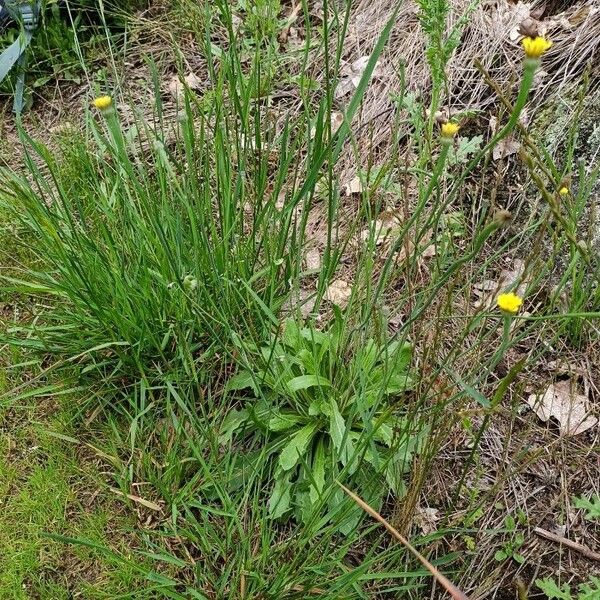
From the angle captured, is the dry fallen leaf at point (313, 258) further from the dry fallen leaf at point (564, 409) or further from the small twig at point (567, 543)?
the small twig at point (567, 543)

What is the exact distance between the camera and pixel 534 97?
2262 millimetres

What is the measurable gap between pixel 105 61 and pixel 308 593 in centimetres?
251

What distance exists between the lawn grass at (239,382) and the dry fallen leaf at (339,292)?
0.04 feet

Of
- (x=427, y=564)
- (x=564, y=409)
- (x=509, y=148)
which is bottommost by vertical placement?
(x=564, y=409)

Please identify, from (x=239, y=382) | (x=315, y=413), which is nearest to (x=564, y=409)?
(x=315, y=413)

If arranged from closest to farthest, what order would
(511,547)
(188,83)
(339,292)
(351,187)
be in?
Result: (511,547) → (339,292) → (351,187) → (188,83)

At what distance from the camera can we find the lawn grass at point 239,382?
1.60m

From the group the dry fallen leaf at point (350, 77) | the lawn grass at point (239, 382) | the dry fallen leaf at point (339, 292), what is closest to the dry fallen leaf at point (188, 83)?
the dry fallen leaf at point (350, 77)

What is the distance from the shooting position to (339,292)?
218 cm

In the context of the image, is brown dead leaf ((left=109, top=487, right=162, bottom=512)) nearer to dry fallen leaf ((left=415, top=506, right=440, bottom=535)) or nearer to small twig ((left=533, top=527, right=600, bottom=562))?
dry fallen leaf ((left=415, top=506, right=440, bottom=535))

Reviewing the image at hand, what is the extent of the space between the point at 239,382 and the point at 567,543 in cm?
96

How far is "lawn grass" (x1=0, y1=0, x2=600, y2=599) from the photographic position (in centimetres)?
160

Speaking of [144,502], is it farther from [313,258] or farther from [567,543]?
[567,543]

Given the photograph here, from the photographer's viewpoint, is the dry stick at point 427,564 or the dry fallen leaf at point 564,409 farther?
the dry fallen leaf at point 564,409
